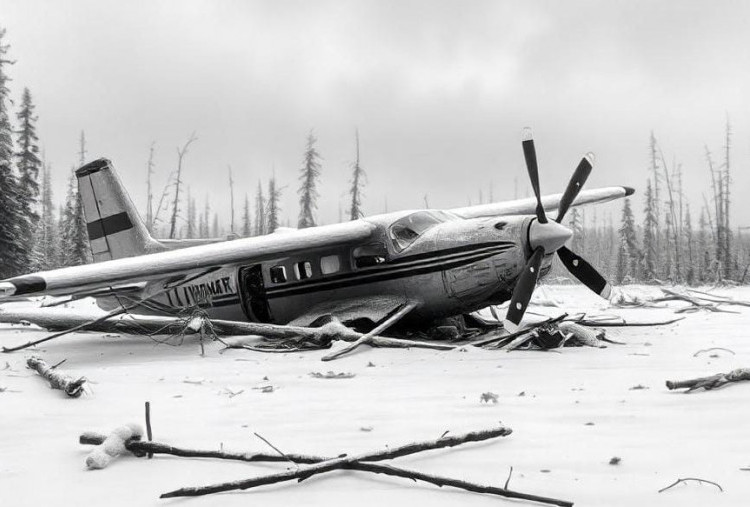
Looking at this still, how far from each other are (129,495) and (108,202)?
1306 centimetres

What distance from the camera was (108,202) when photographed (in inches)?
580

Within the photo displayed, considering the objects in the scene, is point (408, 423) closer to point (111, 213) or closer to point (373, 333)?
point (373, 333)

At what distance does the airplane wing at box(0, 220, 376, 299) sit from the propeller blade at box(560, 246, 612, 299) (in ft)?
12.1

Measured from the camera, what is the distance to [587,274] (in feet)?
34.4

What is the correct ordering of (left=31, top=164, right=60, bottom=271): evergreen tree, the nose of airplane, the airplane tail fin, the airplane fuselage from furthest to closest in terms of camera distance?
(left=31, top=164, right=60, bottom=271): evergreen tree → the airplane tail fin → the airplane fuselage → the nose of airplane

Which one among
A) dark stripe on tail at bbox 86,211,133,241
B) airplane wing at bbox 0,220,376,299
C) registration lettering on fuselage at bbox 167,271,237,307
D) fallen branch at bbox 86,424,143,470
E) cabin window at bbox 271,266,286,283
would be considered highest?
dark stripe on tail at bbox 86,211,133,241

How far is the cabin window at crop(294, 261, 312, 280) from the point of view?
11633 millimetres

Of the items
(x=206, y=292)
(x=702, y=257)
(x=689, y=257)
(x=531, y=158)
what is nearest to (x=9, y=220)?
(x=206, y=292)

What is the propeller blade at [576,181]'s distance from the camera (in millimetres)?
10461

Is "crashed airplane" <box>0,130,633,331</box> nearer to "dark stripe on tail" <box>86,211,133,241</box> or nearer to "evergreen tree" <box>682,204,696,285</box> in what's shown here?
"dark stripe on tail" <box>86,211,133,241</box>

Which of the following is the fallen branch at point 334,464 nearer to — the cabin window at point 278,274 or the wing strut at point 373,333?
the wing strut at point 373,333

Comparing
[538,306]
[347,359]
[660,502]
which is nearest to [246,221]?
[538,306]

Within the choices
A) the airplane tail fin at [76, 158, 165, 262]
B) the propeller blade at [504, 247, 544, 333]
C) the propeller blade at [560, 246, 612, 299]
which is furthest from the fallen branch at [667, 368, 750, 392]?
the airplane tail fin at [76, 158, 165, 262]

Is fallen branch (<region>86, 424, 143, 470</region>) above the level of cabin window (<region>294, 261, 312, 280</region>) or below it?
below
